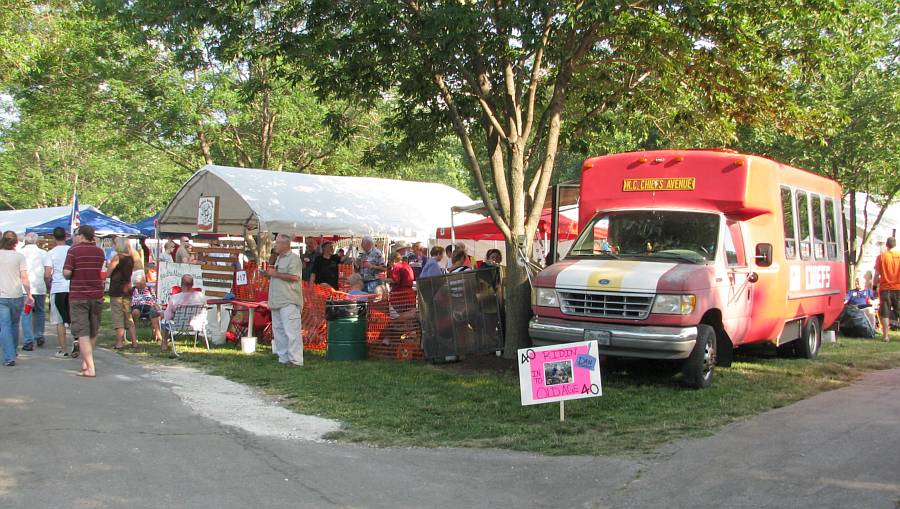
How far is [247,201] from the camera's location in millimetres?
16125

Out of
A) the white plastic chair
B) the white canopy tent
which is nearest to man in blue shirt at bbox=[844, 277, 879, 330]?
the white canopy tent

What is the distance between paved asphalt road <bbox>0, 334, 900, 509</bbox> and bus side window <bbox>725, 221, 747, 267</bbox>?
7.27 ft

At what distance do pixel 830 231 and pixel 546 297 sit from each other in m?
6.46

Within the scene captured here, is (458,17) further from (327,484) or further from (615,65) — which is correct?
(327,484)

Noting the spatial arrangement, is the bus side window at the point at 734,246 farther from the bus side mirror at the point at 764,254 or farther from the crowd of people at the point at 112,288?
the crowd of people at the point at 112,288

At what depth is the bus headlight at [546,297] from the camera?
955 centimetres

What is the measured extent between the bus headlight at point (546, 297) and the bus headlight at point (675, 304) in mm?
1198

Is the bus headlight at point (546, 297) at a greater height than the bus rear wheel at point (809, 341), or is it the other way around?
the bus headlight at point (546, 297)

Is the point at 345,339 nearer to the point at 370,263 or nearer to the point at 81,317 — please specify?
the point at 81,317

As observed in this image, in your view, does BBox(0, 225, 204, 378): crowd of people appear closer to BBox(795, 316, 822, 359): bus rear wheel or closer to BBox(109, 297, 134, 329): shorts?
BBox(109, 297, 134, 329): shorts

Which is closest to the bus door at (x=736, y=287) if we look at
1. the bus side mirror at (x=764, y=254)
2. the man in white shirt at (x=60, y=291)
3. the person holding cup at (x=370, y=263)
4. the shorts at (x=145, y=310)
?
the bus side mirror at (x=764, y=254)

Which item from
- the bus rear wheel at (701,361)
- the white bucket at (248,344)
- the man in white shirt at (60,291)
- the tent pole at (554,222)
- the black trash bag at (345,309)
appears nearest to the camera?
the bus rear wheel at (701,361)

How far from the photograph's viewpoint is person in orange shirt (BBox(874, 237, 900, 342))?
15.2m

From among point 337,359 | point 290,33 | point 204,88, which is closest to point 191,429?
point 337,359
